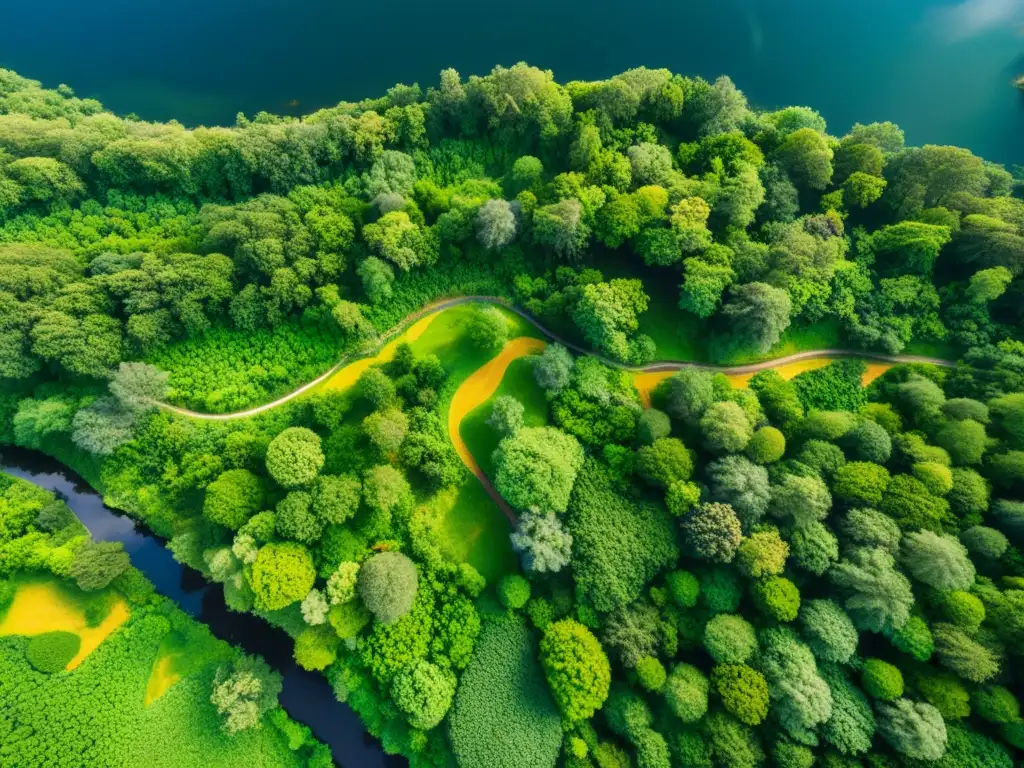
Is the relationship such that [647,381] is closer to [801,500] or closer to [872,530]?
[801,500]

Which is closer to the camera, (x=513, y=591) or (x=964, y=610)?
(x=964, y=610)

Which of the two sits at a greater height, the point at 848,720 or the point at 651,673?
the point at 848,720

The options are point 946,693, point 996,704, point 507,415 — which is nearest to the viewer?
point 996,704

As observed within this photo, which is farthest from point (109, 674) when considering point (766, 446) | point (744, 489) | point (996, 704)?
point (996, 704)

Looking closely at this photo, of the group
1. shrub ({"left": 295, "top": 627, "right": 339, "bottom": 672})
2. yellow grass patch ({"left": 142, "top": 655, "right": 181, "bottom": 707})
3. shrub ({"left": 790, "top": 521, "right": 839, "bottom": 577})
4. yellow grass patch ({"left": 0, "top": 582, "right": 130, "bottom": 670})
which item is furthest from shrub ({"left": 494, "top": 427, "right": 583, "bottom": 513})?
yellow grass patch ({"left": 0, "top": 582, "right": 130, "bottom": 670})

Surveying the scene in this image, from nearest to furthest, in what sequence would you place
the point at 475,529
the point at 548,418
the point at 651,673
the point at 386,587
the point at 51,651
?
the point at 651,673 < the point at 386,587 < the point at 51,651 < the point at 475,529 < the point at 548,418

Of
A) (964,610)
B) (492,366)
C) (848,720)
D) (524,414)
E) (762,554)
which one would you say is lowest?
(848,720)

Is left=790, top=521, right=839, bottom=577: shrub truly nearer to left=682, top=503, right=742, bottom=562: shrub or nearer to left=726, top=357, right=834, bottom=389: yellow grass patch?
left=682, top=503, right=742, bottom=562: shrub
